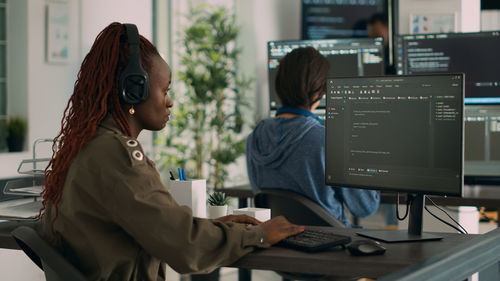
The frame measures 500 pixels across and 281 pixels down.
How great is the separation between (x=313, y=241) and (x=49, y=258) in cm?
59

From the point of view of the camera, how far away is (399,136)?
1670mm

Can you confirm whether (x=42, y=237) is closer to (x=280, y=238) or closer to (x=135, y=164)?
(x=135, y=164)

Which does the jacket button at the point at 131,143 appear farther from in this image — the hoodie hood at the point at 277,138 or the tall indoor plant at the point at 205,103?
the tall indoor plant at the point at 205,103

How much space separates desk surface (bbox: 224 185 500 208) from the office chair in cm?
52

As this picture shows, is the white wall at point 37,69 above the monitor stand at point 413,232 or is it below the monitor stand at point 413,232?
above

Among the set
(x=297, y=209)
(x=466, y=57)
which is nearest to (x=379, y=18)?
(x=466, y=57)

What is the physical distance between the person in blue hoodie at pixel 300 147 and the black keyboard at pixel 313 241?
72 centimetres

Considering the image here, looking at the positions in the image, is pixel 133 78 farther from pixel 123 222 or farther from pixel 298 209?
pixel 298 209

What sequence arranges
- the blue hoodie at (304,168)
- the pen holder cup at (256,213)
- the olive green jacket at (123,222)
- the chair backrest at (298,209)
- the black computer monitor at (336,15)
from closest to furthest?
the olive green jacket at (123,222)
the pen holder cup at (256,213)
the chair backrest at (298,209)
the blue hoodie at (304,168)
the black computer monitor at (336,15)

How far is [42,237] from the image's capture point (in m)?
1.32

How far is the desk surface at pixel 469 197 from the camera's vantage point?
242cm

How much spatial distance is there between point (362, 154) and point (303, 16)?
4.70 meters

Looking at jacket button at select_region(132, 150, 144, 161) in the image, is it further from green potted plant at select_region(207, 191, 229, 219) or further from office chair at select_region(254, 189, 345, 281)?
office chair at select_region(254, 189, 345, 281)

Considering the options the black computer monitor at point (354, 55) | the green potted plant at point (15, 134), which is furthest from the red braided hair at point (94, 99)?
the green potted plant at point (15, 134)
